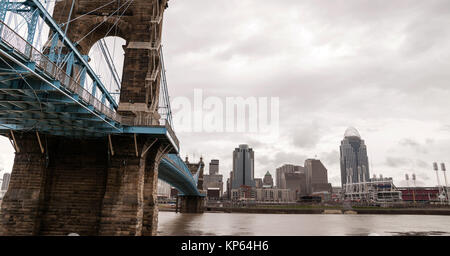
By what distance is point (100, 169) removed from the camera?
2855 cm

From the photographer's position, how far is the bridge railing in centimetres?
1466

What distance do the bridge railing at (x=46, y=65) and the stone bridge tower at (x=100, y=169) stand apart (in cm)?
478

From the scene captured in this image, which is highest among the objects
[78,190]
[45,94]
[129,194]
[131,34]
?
[131,34]

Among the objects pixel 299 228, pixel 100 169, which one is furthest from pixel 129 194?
pixel 299 228

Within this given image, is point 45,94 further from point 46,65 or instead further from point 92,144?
point 92,144

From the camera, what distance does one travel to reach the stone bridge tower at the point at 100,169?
25875mm

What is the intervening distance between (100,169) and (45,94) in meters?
11.0

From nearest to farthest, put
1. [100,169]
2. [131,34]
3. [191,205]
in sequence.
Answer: [100,169] < [131,34] < [191,205]

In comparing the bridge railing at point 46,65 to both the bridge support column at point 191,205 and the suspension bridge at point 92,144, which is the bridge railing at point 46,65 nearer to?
the suspension bridge at point 92,144

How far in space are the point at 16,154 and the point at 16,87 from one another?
41.6ft

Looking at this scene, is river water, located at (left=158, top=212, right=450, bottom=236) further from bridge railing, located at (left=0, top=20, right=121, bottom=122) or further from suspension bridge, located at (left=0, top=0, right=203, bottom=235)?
bridge railing, located at (left=0, top=20, right=121, bottom=122)
